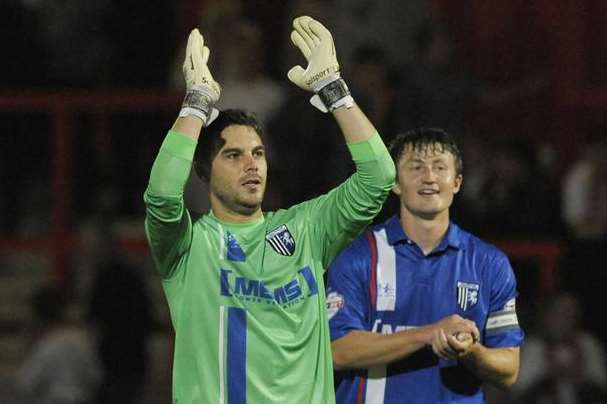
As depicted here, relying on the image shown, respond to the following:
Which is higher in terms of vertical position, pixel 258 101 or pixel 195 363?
pixel 258 101

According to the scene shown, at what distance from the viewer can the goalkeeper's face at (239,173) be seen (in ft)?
16.5

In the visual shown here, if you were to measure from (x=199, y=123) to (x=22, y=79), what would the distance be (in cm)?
537

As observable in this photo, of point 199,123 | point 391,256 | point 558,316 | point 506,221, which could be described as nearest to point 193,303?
point 199,123

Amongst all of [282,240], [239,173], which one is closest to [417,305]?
[282,240]

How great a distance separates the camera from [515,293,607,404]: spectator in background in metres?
8.38

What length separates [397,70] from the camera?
9.52 m

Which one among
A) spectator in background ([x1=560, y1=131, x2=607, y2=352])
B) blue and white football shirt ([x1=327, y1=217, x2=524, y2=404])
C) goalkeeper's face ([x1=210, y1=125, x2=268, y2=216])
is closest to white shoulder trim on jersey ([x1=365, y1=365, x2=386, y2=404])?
blue and white football shirt ([x1=327, y1=217, x2=524, y2=404])

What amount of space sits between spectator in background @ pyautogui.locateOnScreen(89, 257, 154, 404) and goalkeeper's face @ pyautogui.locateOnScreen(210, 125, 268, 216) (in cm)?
402

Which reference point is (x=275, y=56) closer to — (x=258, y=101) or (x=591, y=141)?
(x=258, y=101)

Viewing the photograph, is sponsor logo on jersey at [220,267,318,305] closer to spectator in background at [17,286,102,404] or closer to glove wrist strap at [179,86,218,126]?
glove wrist strap at [179,86,218,126]

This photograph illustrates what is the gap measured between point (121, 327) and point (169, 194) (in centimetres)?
441

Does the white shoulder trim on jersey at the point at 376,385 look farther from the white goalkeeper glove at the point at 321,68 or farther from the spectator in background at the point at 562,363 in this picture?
the spectator in background at the point at 562,363

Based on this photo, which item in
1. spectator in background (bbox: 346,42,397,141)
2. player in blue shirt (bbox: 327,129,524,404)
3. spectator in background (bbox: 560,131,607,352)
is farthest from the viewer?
A: spectator in background (bbox: 560,131,607,352)

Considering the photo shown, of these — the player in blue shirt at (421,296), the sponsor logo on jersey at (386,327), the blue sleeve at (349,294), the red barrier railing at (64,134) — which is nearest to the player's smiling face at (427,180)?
the player in blue shirt at (421,296)
